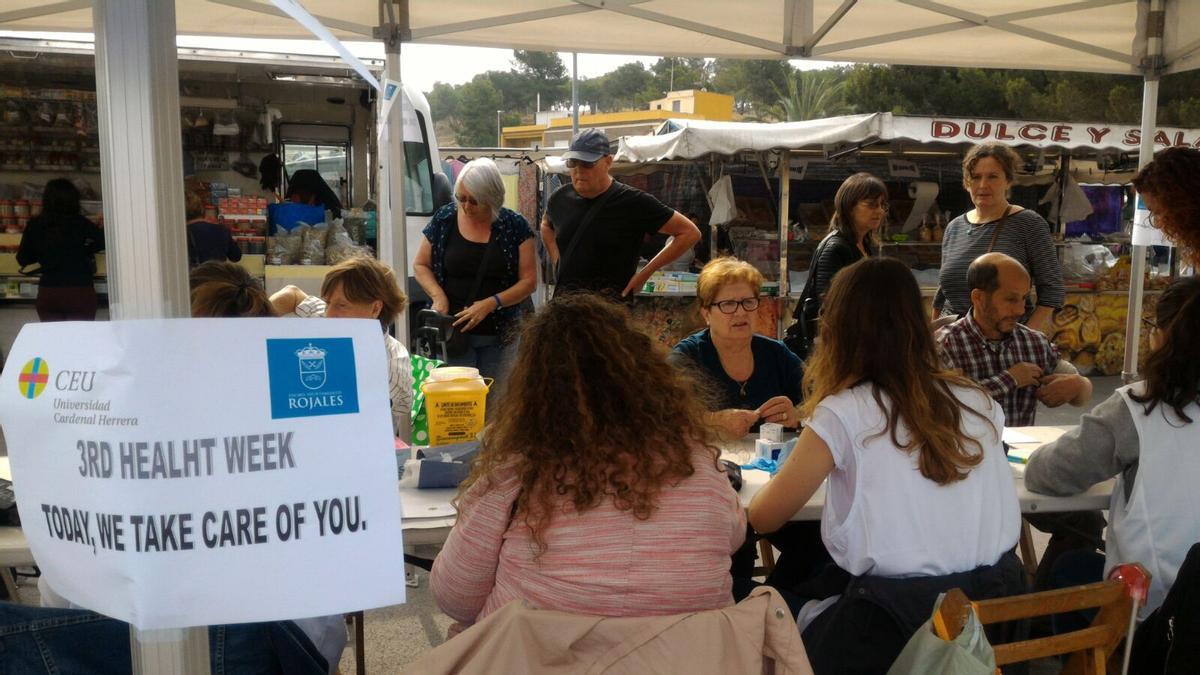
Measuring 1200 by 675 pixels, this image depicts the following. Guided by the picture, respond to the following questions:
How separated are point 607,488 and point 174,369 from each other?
82 centimetres

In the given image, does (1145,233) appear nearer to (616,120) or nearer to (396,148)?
(396,148)

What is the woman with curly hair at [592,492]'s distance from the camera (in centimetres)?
165

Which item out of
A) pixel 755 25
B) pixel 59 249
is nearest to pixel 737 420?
pixel 755 25

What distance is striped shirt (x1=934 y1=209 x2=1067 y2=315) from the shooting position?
4.17 metres

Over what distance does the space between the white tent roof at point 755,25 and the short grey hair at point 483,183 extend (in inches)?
38.8

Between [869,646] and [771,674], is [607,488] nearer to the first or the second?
[771,674]

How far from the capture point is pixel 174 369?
1.07 metres

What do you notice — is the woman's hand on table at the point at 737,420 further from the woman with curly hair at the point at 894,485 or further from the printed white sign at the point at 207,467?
the printed white sign at the point at 207,467

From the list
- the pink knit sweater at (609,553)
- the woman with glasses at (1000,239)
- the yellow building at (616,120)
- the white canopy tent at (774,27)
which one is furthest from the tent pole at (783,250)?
the yellow building at (616,120)

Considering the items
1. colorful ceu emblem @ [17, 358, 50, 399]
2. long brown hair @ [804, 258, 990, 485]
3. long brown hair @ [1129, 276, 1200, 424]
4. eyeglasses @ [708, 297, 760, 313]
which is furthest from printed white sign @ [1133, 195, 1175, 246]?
colorful ceu emblem @ [17, 358, 50, 399]

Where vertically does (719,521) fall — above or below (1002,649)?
above

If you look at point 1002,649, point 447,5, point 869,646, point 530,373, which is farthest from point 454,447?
point 447,5

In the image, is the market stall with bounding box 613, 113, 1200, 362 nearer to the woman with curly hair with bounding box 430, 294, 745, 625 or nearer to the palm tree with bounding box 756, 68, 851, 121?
the woman with curly hair with bounding box 430, 294, 745, 625

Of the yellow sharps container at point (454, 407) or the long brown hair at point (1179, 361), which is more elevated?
the long brown hair at point (1179, 361)
